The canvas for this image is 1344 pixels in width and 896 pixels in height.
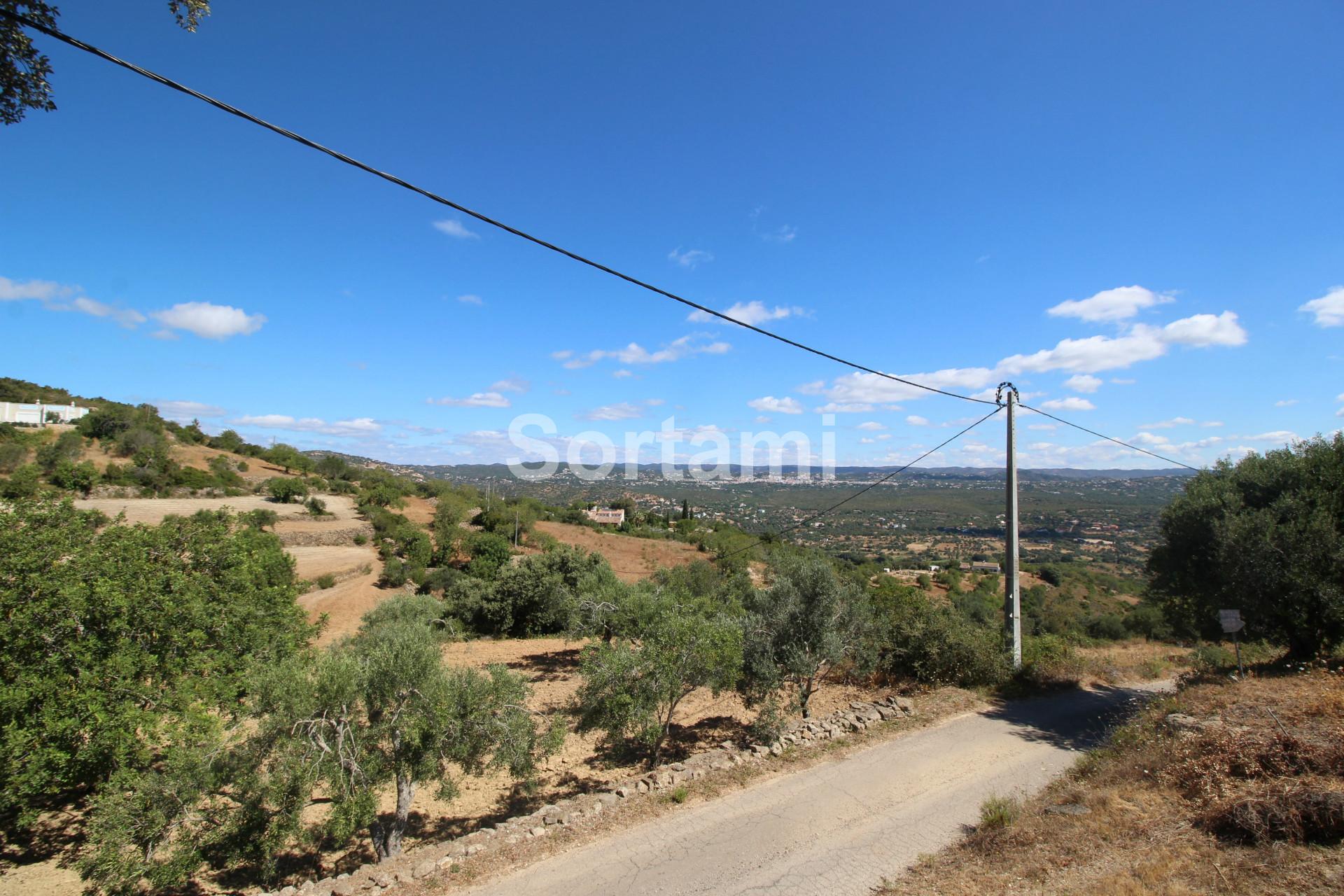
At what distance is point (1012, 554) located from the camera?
39.3 feet

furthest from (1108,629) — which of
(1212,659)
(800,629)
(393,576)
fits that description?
(393,576)

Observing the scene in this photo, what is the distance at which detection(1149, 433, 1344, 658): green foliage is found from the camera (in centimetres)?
982

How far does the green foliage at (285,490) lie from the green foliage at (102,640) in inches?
1512

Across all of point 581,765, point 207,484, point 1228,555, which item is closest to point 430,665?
point 581,765

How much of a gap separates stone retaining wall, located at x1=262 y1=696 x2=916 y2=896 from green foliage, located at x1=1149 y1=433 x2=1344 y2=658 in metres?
6.67

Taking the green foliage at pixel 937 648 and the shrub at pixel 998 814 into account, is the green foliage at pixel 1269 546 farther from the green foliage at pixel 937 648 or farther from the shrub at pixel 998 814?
the shrub at pixel 998 814

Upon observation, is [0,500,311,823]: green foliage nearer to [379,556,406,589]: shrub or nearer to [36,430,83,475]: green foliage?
[379,556,406,589]: shrub

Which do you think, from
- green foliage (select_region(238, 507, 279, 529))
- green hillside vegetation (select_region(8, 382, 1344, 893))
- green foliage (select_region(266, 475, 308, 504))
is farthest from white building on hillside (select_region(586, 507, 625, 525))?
green hillside vegetation (select_region(8, 382, 1344, 893))

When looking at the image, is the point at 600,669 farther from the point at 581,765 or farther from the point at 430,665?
the point at 581,765

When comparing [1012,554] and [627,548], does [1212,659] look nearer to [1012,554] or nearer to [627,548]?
[1012,554]

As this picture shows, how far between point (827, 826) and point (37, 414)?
80.7m

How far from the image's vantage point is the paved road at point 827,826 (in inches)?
232

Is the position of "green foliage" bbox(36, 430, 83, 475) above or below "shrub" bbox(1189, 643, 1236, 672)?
above

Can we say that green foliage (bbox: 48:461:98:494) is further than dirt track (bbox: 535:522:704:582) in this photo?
No
